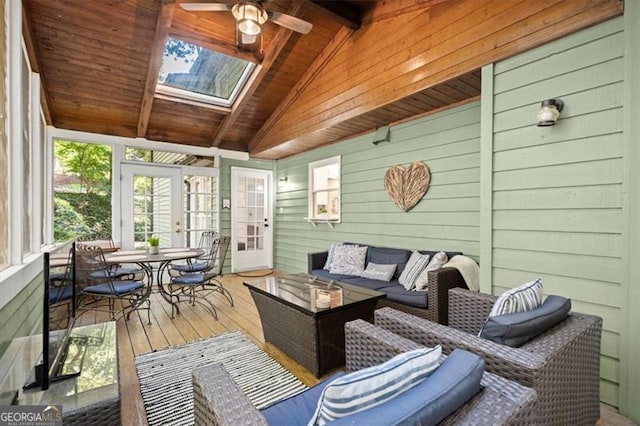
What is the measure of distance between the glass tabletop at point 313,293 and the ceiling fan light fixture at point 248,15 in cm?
237

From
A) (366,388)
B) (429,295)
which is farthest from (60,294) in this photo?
(429,295)

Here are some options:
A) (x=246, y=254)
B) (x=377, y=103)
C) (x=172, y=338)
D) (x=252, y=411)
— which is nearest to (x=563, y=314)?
(x=252, y=411)

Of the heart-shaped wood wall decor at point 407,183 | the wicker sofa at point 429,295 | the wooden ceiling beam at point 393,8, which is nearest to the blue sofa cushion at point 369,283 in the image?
Answer: the wicker sofa at point 429,295

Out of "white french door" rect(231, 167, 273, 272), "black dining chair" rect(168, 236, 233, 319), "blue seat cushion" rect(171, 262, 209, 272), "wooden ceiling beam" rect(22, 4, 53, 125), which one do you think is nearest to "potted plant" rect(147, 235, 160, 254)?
"black dining chair" rect(168, 236, 233, 319)

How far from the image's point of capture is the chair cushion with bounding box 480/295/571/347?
129 centimetres

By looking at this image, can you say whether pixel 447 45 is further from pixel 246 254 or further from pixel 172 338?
pixel 246 254

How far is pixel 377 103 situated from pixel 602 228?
2286mm

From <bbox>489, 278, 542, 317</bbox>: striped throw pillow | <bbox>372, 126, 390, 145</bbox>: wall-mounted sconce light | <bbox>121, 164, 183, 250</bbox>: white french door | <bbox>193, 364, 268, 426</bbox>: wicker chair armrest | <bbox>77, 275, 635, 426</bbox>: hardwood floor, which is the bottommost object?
<bbox>77, 275, 635, 426</bbox>: hardwood floor

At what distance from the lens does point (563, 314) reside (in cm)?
152

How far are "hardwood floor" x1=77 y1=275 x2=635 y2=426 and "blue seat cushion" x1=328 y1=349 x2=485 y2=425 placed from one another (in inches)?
59.0

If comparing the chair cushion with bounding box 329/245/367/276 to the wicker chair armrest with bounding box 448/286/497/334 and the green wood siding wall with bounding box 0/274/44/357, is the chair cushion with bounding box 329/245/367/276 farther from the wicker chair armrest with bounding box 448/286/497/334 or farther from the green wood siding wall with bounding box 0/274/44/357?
the green wood siding wall with bounding box 0/274/44/357

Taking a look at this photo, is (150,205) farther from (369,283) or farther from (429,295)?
(429,295)

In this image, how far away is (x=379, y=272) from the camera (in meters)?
3.61

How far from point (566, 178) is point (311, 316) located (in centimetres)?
204
